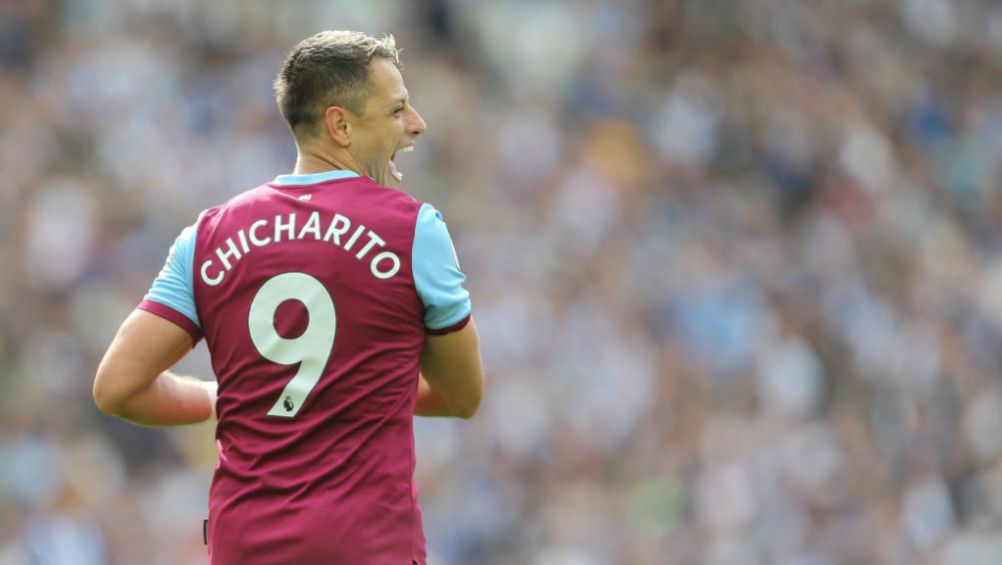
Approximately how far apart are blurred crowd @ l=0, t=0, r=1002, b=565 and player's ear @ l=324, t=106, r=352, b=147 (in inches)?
173

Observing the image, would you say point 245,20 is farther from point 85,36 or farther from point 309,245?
point 309,245

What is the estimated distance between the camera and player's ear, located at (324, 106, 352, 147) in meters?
2.97

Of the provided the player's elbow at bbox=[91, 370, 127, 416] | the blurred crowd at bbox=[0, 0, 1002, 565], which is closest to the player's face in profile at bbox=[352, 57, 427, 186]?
the player's elbow at bbox=[91, 370, 127, 416]

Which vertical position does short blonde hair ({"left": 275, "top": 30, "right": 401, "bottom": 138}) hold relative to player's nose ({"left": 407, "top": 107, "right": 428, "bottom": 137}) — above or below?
above

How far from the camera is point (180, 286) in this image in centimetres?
293

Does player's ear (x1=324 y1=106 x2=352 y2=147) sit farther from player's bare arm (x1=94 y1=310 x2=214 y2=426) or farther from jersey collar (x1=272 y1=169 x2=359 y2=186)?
player's bare arm (x1=94 y1=310 x2=214 y2=426)

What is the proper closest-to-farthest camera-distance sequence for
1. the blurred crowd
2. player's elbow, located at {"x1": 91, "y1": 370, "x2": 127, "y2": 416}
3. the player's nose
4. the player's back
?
1. the player's back
2. player's elbow, located at {"x1": 91, "y1": 370, "x2": 127, "y2": 416}
3. the player's nose
4. the blurred crowd

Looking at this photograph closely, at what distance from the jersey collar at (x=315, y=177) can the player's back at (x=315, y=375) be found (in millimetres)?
62

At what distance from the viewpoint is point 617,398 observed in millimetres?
9367

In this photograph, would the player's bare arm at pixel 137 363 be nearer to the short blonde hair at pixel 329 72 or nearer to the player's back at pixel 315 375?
the player's back at pixel 315 375

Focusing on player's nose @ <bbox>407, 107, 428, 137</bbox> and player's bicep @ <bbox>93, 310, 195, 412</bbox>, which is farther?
player's nose @ <bbox>407, 107, 428, 137</bbox>

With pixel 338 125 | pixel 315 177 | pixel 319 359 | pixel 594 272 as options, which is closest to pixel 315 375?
pixel 319 359

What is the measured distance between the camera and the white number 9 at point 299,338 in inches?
111

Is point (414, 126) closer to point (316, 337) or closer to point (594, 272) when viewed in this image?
point (316, 337)
